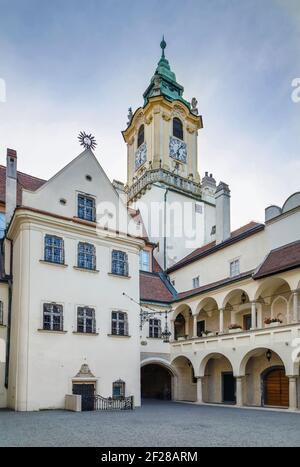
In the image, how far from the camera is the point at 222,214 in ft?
111

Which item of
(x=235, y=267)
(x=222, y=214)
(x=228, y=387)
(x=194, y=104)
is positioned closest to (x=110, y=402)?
(x=228, y=387)

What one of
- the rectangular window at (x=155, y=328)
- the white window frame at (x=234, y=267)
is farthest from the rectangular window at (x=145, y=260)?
the white window frame at (x=234, y=267)

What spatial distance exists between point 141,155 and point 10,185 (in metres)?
22.9

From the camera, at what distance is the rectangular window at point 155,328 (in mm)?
30812

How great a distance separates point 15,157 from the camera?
25562mm

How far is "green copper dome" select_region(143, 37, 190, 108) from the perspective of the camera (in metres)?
46.3

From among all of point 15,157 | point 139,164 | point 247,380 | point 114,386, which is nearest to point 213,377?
point 247,380

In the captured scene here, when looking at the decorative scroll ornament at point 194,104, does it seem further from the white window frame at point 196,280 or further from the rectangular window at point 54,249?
the rectangular window at point 54,249

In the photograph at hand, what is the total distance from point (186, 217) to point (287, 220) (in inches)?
653

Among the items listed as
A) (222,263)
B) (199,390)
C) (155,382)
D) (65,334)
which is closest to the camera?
(65,334)

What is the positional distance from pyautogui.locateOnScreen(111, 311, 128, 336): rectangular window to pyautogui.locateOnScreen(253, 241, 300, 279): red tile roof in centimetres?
747

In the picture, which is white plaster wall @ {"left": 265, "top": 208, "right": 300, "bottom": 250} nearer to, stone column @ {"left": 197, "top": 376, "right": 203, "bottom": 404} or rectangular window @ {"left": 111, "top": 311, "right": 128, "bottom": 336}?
stone column @ {"left": 197, "top": 376, "right": 203, "bottom": 404}

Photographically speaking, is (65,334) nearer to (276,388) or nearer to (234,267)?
(276,388)

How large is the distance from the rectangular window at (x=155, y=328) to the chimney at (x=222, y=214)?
7.50 meters
